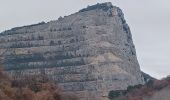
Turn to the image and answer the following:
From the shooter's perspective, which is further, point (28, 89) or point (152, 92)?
point (152, 92)

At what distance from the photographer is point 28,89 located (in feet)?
273

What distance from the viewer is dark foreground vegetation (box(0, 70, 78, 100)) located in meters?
79.4

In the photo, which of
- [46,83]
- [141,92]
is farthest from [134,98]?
[46,83]

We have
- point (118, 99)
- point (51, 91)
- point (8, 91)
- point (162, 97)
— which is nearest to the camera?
point (8, 91)

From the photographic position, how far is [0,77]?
87.9 metres

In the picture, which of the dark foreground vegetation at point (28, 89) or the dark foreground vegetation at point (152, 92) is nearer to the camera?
the dark foreground vegetation at point (28, 89)

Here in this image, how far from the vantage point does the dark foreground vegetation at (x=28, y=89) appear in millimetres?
79356

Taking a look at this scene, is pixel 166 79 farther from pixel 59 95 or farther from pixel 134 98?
pixel 59 95

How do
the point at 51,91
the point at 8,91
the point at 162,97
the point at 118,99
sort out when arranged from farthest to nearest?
the point at 118,99 → the point at 162,97 → the point at 51,91 → the point at 8,91

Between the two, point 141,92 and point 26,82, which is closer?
point 26,82

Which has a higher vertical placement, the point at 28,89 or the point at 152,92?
the point at 28,89

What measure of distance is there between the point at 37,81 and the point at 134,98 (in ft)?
270

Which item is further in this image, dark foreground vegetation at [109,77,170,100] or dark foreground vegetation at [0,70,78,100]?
dark foreground vegetation at [109,77,170,100]

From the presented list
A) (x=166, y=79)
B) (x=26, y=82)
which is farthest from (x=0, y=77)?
(x=166, y=79)
